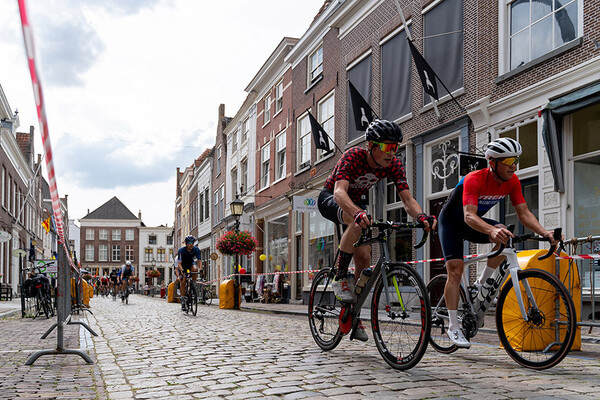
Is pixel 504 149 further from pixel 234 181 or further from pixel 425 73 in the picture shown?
pixel 234 181

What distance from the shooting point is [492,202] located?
16.1 feet

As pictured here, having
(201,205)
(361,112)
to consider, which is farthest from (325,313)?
(201,205)

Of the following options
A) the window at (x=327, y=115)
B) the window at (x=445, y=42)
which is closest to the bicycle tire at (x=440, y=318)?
the window at (x=445, y=42)

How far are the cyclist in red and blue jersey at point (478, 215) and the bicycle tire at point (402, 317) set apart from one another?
1.78 ft

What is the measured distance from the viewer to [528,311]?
4.47 meters

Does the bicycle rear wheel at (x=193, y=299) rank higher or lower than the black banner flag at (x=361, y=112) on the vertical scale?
lower

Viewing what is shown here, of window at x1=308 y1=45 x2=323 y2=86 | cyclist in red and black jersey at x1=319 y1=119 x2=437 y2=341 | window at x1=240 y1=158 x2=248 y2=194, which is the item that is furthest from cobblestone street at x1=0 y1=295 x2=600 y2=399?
window at x1=240 y1=158 x2=248 y2=194

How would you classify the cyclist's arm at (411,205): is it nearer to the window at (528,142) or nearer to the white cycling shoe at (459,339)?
the white cycling shoe at (459,339)

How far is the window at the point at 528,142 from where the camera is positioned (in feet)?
37.8

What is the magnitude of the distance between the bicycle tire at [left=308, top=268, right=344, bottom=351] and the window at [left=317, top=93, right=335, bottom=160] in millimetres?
14423

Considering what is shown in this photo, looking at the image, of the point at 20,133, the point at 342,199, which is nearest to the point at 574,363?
the point at 342,199

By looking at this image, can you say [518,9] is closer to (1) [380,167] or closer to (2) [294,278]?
(1) [380,167]

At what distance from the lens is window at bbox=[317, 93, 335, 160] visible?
67.3 ft

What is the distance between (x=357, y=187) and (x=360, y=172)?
16 centimetres
